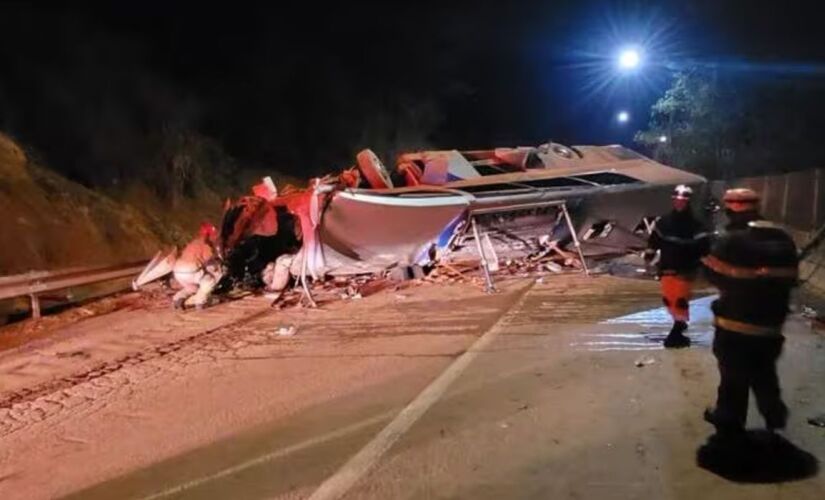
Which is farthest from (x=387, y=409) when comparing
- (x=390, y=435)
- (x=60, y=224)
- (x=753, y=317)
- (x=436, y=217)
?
(x=60, y=224)

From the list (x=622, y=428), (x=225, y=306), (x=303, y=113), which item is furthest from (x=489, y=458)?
(x=303, y=113)

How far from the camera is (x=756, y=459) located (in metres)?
3.88

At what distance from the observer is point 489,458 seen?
13.5ft

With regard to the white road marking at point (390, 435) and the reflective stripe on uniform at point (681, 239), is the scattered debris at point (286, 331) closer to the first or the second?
the white road marking at point (390, 435)

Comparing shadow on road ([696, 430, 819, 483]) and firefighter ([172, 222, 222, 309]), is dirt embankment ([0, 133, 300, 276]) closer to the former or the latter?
firefighter ([172, 222, 222, 309])

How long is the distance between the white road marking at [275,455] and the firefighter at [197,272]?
244 inches

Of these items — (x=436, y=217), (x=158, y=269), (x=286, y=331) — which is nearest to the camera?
(x=286, y=331)

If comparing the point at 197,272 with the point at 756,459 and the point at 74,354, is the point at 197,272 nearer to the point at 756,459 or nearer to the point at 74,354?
the point at 74,354

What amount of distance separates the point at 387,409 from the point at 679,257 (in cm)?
316

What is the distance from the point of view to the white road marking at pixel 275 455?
12.9 feet

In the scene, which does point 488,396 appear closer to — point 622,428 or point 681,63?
point 622,428

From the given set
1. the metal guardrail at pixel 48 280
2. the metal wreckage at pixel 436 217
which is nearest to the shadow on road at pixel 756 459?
the metal wreckage at pixel 436 217

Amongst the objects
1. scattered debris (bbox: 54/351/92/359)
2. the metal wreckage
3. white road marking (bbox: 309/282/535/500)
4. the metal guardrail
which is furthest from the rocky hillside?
white road marking (bbox: 309/282/535/500)

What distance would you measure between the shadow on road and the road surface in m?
0.08
